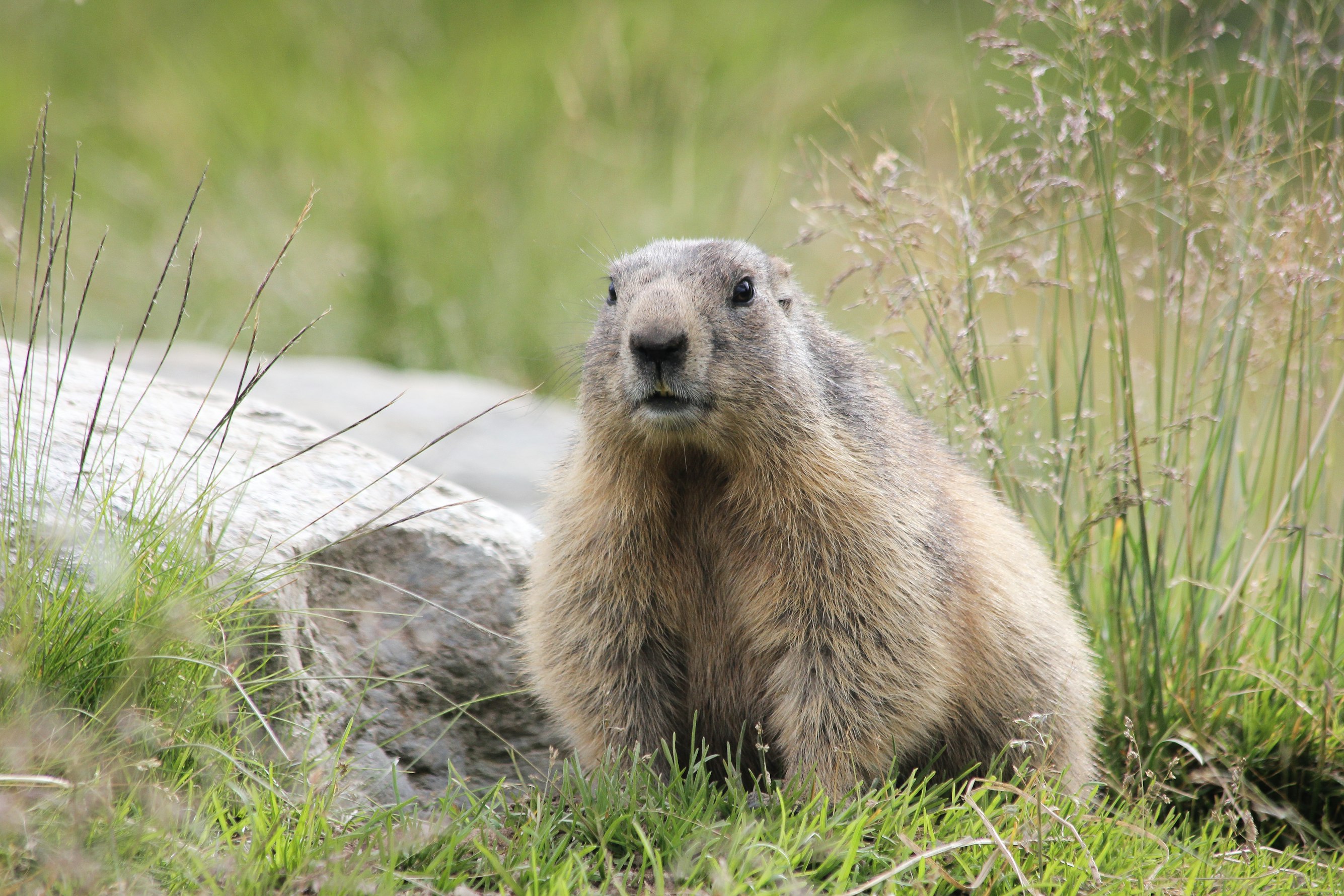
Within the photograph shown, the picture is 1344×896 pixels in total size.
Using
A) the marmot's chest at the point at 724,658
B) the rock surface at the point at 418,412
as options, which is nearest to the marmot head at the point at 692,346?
the marmot's chest at the point at 724,658

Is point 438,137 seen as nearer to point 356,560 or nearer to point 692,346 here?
point 356,560

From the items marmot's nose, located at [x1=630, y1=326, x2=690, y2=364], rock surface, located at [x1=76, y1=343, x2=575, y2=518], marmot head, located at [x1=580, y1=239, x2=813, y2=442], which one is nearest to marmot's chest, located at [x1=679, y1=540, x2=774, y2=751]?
marmot head, located at [x1=580, y1=239, x2=813, y2=442]

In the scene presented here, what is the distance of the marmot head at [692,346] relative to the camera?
3383mm

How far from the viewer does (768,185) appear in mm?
9750

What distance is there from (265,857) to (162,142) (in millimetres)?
9524

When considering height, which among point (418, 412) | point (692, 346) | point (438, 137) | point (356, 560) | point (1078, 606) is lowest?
point (1078, 606)

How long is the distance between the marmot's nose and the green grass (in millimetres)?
1195

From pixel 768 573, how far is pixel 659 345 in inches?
32.7

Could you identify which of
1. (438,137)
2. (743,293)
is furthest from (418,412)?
(438,137)

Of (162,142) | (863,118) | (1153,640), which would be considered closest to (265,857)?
(1153,640)

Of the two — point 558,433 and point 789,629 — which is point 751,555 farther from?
point 558,433

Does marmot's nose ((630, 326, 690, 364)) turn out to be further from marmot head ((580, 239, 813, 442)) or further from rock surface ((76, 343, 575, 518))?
rock surface ((76, 343, 575, 518))

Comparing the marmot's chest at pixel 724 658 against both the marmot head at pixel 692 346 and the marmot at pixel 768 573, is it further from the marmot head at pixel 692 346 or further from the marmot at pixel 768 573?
the marmot head at pixel 692 346

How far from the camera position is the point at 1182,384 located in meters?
4.62
